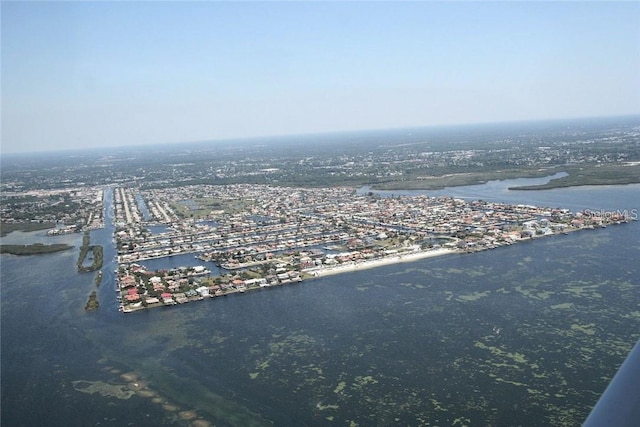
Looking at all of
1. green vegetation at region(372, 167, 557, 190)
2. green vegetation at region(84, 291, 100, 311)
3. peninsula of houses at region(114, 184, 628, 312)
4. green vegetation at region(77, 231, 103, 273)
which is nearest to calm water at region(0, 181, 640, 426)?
green vegetation at region(84, 291, 100, 311)

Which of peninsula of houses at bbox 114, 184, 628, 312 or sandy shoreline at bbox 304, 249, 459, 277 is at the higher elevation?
peninsula of houses at bbox 114, 184, 628, 312

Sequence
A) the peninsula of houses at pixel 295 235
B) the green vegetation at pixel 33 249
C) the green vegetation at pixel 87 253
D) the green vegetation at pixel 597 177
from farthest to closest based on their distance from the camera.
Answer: the green vegetation at pixel 597 177 < the green vegetation at pixel 33 249 < the green vegetation at pixel 87 253 < the peninsula of houses at pixel 295 235

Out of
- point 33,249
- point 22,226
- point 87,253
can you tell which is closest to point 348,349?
point 87,253

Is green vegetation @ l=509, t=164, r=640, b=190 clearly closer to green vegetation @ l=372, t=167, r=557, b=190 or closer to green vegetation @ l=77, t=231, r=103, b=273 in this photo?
green vegetation @ l=372, t=167, r=557, b=190

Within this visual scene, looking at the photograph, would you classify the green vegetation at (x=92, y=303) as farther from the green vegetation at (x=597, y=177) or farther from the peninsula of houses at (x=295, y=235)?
the green vegetation at (x=597, y=177)

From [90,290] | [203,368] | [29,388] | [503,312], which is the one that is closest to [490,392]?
[503,312]

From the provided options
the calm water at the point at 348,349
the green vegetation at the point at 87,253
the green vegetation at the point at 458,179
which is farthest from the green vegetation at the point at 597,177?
the green vegetation at the point at 87,253
